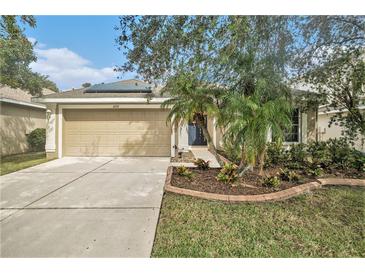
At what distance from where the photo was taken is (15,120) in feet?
40.2

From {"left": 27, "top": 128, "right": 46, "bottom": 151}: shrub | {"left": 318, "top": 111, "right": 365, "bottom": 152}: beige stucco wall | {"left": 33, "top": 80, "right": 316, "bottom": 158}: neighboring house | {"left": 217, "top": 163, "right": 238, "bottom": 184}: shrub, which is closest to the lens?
{"left": 217, "top": 163, "right": 238, "bottom": 184}: shrub

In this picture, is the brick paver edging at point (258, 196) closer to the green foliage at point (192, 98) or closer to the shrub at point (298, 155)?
the green foliage at point (192, 98)

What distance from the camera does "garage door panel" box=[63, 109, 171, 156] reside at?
34.7 ft

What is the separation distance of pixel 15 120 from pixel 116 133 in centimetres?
649

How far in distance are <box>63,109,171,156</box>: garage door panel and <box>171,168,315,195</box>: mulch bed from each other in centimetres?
481

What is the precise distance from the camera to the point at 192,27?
4.54 metres

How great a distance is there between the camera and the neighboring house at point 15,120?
37.7 ft

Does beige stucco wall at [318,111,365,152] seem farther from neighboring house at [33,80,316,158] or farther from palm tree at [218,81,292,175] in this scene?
palm tree at [218,81,292,175]

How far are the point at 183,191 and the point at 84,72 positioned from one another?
8.71 metres

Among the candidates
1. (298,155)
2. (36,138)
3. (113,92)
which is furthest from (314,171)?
(36,138)

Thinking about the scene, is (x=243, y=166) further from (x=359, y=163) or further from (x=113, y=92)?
(x=113, y=92)

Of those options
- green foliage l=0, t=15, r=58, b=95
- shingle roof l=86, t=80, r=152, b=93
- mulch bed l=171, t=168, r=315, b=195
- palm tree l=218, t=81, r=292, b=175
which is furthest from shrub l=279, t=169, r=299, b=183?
shingle roof l=86, t=80, r=152, b=93

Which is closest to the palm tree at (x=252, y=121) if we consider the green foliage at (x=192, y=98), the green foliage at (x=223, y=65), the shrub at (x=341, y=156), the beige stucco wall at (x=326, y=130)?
the green foliage at (x=223, y=65)

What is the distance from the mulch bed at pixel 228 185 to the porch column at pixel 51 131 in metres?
7.15
